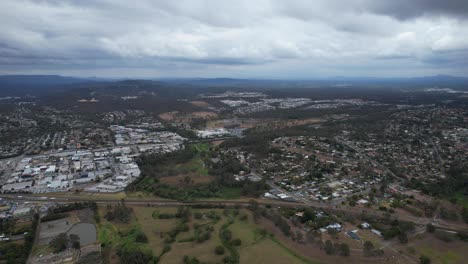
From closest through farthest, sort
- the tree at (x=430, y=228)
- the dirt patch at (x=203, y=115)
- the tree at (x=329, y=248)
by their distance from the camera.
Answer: the tree at (x=329, y=248)
the tree at (x=430, y=228)
the dirt patch at (x=203, y=115)

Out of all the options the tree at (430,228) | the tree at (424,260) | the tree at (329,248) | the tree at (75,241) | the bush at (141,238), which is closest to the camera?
the tree at (424,260)

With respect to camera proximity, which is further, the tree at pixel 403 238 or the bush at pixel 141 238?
the bush at pixel 141 238

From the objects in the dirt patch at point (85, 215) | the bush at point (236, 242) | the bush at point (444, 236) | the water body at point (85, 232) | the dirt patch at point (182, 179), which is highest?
the bush at point (444, 236)

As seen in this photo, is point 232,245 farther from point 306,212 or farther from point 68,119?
point 68,119

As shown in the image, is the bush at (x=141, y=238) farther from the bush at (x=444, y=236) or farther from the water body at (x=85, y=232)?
the bush at (x=444, y=236)

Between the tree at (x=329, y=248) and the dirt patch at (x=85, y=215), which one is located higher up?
the tree at (x=329, y=248)

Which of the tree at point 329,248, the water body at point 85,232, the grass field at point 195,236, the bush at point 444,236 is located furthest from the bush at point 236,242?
the bush at point 444,236

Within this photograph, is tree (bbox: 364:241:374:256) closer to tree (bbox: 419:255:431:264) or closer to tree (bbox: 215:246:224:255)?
tree (bbox: 419:255:431:264)

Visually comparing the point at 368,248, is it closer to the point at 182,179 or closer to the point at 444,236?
the point at 444,236

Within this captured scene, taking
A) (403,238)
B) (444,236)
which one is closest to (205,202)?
(403,238)
